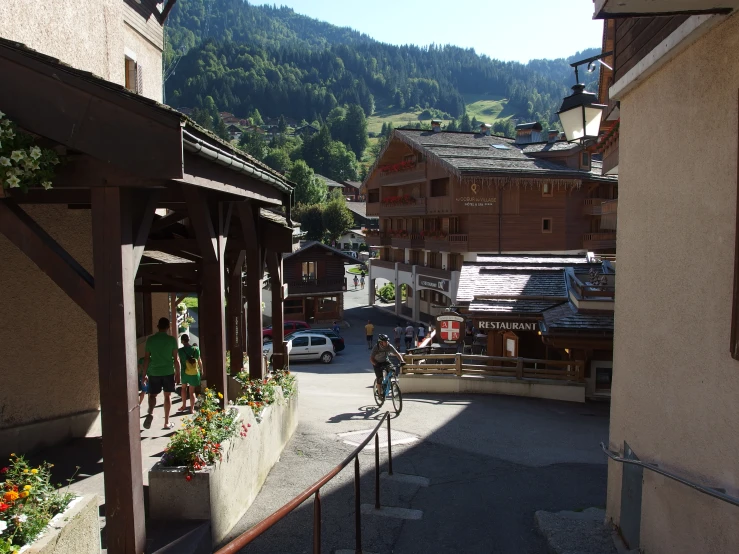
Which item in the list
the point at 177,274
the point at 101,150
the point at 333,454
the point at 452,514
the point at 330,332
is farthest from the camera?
the point at 330,332

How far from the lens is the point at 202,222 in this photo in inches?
262

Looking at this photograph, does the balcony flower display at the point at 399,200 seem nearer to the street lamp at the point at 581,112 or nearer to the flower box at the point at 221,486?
the street lamp at the point at 581,112

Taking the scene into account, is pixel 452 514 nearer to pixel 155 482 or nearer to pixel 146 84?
pixel 155 482

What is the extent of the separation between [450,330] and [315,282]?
25.7 meters

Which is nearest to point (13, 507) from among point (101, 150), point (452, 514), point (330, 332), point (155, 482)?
point (155, 482)

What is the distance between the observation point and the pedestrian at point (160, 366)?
845 centimetres

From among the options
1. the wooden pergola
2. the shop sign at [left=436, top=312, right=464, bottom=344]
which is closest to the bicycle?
the shop sign at [left=436, top=312, right=464, bottom=344]

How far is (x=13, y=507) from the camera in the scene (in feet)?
12.7

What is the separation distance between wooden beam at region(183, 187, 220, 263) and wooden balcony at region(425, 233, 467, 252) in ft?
97.4

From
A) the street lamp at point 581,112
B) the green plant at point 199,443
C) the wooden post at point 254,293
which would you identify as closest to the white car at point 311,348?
the wooden post at point 254,293

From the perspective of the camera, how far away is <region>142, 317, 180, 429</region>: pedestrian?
8.45 metres

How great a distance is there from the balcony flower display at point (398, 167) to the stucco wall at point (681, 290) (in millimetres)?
35397

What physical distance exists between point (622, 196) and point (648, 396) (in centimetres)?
192

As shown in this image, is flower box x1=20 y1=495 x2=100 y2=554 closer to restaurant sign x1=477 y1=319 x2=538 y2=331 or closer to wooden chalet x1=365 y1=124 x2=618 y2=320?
restaurant sign x1=477 y1=319 x2=538 y2=331
